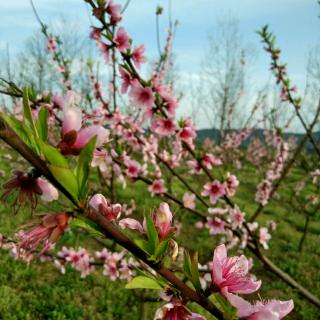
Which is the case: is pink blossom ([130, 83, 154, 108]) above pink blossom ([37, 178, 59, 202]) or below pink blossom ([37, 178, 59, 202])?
above

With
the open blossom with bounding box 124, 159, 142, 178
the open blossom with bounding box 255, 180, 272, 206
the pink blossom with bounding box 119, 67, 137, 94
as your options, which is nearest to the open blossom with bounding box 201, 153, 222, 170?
the open blossom with bounding box 124, 159, 142, 178

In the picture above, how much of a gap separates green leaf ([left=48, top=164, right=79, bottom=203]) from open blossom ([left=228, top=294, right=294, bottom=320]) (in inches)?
15.5

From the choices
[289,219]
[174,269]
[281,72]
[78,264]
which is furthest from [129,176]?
[289,219]

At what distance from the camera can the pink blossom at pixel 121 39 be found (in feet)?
9.12

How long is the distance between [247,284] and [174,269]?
160 mm

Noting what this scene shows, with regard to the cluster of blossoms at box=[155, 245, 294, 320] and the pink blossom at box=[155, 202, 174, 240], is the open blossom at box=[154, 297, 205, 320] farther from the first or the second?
the pink blossom at box=[155, 202, 174, 240]

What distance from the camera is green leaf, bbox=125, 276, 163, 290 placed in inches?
27.0

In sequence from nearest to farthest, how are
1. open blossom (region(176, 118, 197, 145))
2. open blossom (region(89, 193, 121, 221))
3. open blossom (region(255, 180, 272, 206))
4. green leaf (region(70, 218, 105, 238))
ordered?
green leaf (region(70, 218, 105, 238)) → open blossom (region(89, 193, 121, 221)) → open blossom (region(176, 118, 197, 145)) → open blossom (region(255, 180, 272, 206))

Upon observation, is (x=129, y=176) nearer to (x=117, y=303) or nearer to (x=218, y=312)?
(x=117, y=303)

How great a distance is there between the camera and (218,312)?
766 mm

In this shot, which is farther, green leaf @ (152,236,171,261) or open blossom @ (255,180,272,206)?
open blossom @ (255,180,272,206)

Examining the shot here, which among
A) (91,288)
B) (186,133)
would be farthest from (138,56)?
(91,288)

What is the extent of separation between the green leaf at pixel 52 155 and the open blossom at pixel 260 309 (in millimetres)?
440

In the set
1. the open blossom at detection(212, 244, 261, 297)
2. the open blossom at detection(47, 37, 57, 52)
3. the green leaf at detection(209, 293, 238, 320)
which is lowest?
the green leaf at detection(209, 293, 238, 320)
